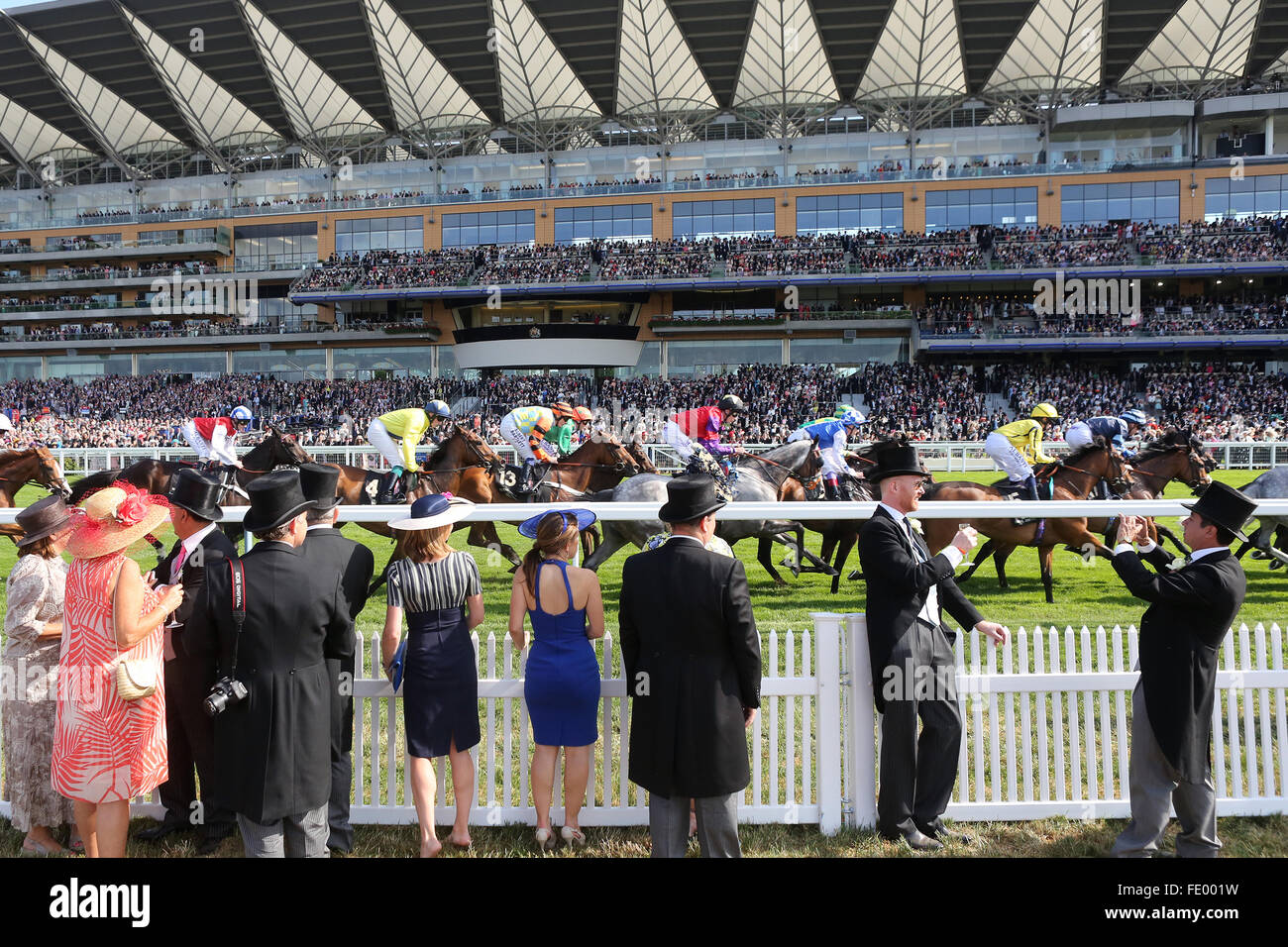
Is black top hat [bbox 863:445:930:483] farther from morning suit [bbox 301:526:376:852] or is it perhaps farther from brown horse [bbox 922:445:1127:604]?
brown horse [bbox 922:445:1127:604]

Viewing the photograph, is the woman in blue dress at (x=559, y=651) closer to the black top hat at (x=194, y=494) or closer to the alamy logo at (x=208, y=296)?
the black top hat at (x=194, y=494)

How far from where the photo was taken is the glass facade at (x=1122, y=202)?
131 feet

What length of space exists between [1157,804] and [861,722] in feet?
4.07

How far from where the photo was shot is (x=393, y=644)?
3.88 meters

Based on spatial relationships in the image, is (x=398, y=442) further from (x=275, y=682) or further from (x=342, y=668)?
(x=275, y=682)

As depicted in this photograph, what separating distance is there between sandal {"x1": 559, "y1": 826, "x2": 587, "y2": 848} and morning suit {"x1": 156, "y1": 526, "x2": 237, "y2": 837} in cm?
148

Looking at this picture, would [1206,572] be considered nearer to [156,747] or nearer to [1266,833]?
[1266,833]

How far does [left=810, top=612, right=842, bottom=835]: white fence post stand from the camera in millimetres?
4098

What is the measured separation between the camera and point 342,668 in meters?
3.99

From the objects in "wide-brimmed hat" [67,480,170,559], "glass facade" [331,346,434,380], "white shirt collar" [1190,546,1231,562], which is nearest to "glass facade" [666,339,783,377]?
"glass facade" [331,346,434,380]

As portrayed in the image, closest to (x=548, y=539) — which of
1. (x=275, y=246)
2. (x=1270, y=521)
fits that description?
(x=1270, y=521)

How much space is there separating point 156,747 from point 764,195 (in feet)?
139

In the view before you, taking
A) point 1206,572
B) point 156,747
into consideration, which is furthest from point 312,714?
point 1206,572

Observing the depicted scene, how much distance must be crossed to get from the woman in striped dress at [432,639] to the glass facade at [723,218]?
1625 inches
